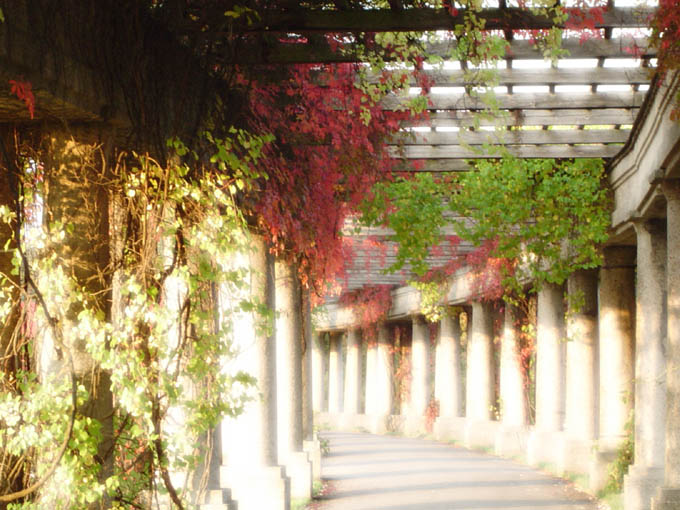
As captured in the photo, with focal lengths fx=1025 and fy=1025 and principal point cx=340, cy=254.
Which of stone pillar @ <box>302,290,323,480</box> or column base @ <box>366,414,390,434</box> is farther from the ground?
stone pillar @ <box>302,290,323,480</box>

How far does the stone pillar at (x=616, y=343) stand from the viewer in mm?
21531

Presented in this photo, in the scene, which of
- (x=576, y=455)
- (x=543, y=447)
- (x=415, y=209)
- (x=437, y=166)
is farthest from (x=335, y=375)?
(x=437, y=166)

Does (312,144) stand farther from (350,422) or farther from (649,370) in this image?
(350,422)

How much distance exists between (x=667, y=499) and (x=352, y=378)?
36013 mm

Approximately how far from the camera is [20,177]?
802cm

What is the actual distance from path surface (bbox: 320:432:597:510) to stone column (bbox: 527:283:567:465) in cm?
91

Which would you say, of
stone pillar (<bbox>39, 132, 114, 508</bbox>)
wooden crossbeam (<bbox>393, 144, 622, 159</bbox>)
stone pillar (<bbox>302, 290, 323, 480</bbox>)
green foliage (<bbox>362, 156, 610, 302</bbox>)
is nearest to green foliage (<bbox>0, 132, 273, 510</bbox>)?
stone pillar (<bbox>39, 132, 114, 508</bbox>)

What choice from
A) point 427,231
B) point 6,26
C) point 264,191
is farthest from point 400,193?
point 6,26

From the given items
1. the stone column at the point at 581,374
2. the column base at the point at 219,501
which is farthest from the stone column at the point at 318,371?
the column base at the point at 219,501

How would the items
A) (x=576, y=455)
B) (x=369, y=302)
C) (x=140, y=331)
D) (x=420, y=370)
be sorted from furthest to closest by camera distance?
1. (x=369, y=302)
2. (x=420, y=370)
3. (x=576, y=455)
4. (x=140, y=331)

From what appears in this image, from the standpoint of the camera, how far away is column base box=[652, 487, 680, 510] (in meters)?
14.0

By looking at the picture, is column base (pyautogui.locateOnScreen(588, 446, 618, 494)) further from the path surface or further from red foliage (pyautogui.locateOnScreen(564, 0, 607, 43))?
red foliage (pyautogui.locateOnScreen(564, 0, 607, 43))

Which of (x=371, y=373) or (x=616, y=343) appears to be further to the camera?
(x=371, y=373)

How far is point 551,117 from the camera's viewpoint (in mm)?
15906
